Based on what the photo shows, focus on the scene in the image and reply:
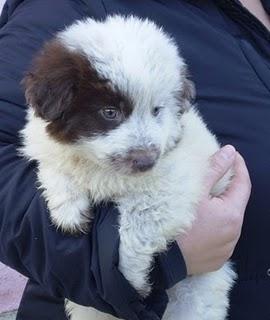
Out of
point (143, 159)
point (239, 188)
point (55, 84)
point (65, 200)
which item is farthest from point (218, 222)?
point (55, 84)

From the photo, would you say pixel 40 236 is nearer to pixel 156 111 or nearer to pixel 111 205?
pixel 111 205

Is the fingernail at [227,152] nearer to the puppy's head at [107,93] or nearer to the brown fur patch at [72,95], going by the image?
the puppy's head at [107,93]

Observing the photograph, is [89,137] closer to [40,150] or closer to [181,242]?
[40,150]

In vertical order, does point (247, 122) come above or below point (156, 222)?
above

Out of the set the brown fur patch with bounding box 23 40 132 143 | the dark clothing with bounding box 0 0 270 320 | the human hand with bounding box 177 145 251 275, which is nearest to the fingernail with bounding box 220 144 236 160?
the human hand with bounding box 177 145 251 275

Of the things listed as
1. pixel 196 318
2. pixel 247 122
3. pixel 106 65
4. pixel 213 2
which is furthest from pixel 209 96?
pixel 196 318

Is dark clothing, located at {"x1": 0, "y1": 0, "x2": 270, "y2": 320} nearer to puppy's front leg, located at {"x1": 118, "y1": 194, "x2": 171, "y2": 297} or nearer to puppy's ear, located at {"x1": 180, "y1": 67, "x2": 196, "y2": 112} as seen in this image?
puppy's front leg, located at {"x1": 118, "y1": 194, "x2": 171, "y2": 297}

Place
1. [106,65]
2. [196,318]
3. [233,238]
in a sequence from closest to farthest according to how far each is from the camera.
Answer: [106,65]
[233,238]
[196,318]
